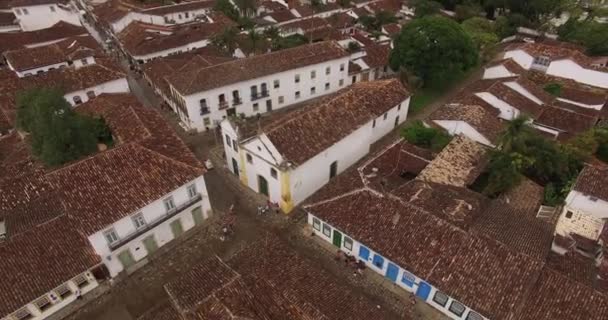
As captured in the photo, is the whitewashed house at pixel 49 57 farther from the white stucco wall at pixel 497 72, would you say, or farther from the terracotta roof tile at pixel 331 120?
the white stucco wall at pixel 497 72

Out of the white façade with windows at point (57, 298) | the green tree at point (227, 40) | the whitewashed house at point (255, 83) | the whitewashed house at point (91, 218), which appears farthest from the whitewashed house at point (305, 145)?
the green tree at point (227, 40)

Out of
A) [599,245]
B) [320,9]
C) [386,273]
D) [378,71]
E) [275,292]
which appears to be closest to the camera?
[275,292]

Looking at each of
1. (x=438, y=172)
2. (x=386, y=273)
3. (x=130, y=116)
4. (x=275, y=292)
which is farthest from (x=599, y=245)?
(x=130, y=116)

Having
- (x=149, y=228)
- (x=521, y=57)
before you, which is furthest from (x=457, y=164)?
(x=521, y=57)

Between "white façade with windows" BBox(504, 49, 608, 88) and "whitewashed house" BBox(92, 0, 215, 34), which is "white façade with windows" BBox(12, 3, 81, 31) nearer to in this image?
"whitewashed house" BBox(92, 0, 215, 34)

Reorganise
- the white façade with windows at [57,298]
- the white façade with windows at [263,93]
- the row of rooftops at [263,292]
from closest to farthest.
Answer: the row of rooftops at [263,292]
the white façade with windows at [57,298]
the white façade with windows at [263,93]

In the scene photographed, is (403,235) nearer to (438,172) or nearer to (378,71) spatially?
(438,172)
